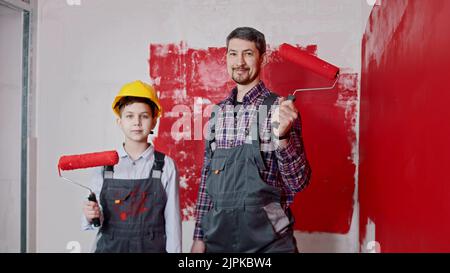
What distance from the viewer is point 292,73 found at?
137cm

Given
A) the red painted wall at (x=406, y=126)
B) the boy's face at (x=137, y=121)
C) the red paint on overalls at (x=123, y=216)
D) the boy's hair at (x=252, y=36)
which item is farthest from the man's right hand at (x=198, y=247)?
the boy's hair at (x=252, y=36)

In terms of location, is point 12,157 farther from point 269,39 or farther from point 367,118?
point 367,118

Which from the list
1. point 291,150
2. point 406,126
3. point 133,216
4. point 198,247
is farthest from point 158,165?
point 406,126

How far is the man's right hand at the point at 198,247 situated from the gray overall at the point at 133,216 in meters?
0.09

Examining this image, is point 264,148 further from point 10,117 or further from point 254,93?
point 10,117

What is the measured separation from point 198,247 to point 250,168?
29 cm

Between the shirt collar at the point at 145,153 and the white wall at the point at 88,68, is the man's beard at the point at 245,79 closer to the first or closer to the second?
the white wall at the point at 88,68

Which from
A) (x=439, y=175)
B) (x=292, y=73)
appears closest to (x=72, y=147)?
(x=292, y=73)

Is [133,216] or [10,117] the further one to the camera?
[10,117]

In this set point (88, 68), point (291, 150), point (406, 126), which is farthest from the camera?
point (88, 68)

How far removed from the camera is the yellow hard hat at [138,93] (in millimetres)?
1312

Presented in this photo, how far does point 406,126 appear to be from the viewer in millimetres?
951

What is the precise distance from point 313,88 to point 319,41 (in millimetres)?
138

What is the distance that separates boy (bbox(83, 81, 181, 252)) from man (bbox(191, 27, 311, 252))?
0.10 meters
